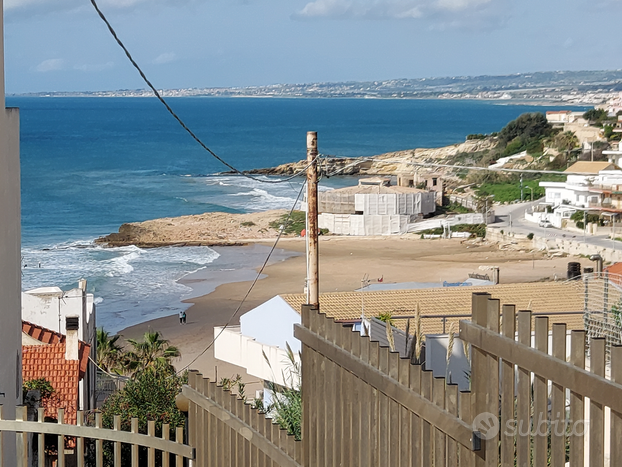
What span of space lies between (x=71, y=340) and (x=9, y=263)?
29.8 ft

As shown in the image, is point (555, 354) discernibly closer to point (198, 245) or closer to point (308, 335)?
point (308, 335)

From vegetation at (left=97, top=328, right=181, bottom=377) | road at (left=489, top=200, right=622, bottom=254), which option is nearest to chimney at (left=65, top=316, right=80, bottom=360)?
vegetation at (left=97, top=328, right=181, bottom=377)

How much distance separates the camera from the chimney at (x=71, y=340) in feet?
48.6

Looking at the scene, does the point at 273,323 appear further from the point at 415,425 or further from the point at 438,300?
the point at 415,425

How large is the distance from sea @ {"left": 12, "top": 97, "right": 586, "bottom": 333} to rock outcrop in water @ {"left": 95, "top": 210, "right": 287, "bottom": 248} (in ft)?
6.01

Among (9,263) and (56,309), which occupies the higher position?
(9,263)

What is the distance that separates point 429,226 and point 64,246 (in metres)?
21.6

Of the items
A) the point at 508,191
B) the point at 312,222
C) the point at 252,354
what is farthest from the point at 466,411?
the point at 508,191

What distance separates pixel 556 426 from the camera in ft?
7.73

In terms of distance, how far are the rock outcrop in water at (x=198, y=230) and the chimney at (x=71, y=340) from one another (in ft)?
115

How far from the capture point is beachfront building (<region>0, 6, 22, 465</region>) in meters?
5.93

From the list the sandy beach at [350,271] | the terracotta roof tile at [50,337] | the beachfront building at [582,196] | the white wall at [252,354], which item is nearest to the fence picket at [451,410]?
the white wall at [252,354]

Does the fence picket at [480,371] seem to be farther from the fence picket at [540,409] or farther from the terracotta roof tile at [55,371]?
the terracotta roof tile at [55,371]

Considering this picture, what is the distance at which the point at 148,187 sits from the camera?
81.7m
